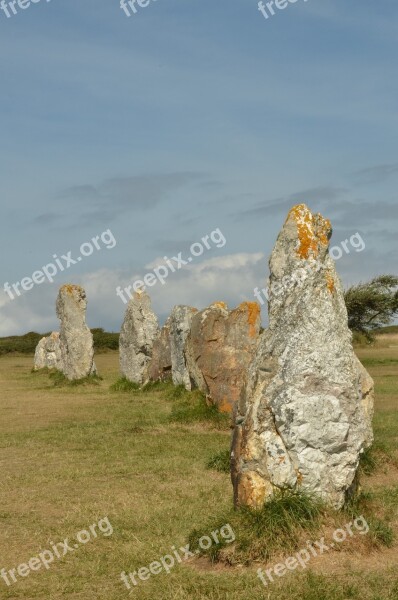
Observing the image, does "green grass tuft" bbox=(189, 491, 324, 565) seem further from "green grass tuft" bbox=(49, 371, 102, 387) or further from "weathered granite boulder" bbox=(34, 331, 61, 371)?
"weathered granite boulder" bbox=(34, 331, 61, 371)

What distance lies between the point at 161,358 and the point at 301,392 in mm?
17953

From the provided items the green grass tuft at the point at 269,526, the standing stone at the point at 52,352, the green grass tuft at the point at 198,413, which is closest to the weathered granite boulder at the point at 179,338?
the green grass tuft at the point at 198,413

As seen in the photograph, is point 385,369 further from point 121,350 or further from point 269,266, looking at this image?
point 269,266

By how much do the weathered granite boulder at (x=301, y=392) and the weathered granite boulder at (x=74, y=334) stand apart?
20.9 meters

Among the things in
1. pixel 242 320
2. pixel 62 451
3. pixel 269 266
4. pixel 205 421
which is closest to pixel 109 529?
pixel 269 266

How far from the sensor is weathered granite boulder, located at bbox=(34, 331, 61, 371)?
124 ft

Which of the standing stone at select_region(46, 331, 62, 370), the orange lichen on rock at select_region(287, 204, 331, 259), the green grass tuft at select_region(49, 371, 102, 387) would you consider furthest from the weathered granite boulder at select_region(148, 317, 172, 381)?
the orange lichen on rock at select_region(287, 204, 331, 259)

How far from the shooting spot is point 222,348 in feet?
64.0

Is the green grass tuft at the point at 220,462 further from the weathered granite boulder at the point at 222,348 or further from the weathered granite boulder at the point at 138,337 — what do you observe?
the weathered granite boulder at the point at 138,337

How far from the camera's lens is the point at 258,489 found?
8719mm

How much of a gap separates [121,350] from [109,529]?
19538 millimetres

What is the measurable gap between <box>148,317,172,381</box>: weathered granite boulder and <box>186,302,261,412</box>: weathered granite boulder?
562 centimetres

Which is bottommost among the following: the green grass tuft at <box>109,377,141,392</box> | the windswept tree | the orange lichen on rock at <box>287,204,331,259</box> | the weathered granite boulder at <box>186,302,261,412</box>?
the windswept tree

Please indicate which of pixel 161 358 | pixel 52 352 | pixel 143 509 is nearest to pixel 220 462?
pixel 143 509
